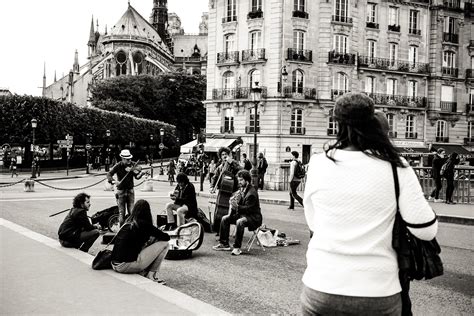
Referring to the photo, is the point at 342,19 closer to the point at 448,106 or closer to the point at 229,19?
the point at 229,19

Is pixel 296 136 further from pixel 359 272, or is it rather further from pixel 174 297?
pixel 359 272

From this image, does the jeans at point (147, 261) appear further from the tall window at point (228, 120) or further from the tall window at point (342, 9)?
the tall window at point (342, 9)

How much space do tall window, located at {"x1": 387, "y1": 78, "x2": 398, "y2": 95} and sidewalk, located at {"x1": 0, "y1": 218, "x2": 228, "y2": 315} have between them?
39.9m

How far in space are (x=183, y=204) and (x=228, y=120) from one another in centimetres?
3231

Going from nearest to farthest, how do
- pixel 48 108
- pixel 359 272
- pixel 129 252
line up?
pixel 359 272 → pixel 129 252 → pixel 48 108

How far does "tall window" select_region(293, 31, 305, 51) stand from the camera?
4025 centimetres

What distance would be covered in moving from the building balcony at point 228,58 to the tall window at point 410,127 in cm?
1571

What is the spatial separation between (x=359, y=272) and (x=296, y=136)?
38080 mm

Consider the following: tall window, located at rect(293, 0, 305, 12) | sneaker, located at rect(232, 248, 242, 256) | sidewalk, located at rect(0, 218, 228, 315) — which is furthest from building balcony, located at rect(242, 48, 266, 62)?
sidewalk, located at rect(0, 218, 228, 315)

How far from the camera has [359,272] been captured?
2525 millimetres

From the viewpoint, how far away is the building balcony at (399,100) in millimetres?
44000

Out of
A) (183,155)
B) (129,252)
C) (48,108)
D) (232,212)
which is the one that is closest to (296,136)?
(183,155)

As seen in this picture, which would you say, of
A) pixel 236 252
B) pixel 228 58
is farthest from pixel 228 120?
pixel 236 252

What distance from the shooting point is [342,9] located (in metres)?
41.9
